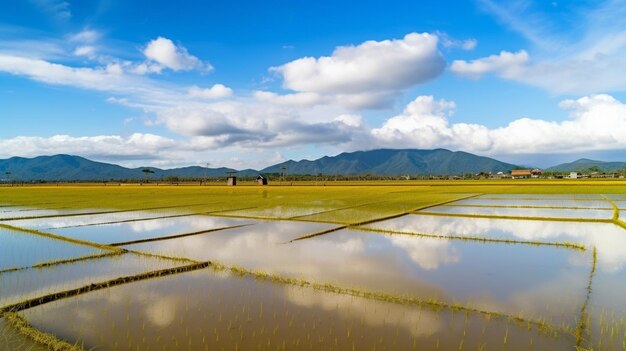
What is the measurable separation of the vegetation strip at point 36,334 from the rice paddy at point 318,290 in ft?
0.08

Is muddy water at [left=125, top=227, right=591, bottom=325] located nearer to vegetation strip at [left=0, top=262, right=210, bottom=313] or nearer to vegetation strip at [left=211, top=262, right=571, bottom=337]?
vegetation strip at [left=211, top=262, right=571, bottom=337]

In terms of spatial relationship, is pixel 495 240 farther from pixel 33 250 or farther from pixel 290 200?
pixel 290 200

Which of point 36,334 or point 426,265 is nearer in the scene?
point 36,334

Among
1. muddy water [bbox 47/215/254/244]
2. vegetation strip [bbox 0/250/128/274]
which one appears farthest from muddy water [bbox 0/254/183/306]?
muddy water [bbox 47/215/254/244]

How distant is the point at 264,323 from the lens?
5.68m

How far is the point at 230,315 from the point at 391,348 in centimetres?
261

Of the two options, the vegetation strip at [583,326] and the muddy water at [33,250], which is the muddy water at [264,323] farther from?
the muddy water at [33,250]

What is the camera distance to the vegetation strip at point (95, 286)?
6.38 m

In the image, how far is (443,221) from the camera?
16.7 m

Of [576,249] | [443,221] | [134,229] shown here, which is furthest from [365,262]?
[134,229]

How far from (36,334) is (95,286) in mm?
2284

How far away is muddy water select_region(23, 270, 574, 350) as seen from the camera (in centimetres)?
501

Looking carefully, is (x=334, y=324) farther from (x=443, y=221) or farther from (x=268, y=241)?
(x=443, y=221)

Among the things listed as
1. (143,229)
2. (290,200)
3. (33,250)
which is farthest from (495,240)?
(290,200)
